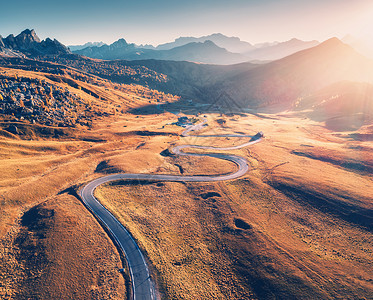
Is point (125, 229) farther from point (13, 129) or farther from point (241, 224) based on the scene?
point (13, 129)

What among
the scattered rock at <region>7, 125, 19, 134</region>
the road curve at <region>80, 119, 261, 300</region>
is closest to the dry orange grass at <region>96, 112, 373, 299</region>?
the road curve at <region>80, 119, 261, 300</region>

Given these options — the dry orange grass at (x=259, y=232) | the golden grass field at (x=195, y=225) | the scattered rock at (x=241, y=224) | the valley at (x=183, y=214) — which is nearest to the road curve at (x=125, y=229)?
the valley at (x=183, y=214)

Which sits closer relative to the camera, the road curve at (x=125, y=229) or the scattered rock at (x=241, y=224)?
the road curve at (x=125, y=229)

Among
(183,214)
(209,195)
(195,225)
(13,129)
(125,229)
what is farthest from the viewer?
(13,129)

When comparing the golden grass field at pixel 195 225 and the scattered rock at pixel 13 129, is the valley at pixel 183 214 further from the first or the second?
the scattered rock at pixel 13 129

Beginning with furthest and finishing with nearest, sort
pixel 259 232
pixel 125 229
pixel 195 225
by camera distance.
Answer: pixel 195 225 → pixel 259 232 → pixel 125 229

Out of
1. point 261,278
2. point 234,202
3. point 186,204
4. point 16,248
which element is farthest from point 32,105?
point 261,278

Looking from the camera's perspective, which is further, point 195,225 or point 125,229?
point 195,225

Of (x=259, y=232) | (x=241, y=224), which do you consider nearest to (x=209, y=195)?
(x=241, y=224)

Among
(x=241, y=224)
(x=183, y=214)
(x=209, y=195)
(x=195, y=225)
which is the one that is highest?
(x=209, y=195)
